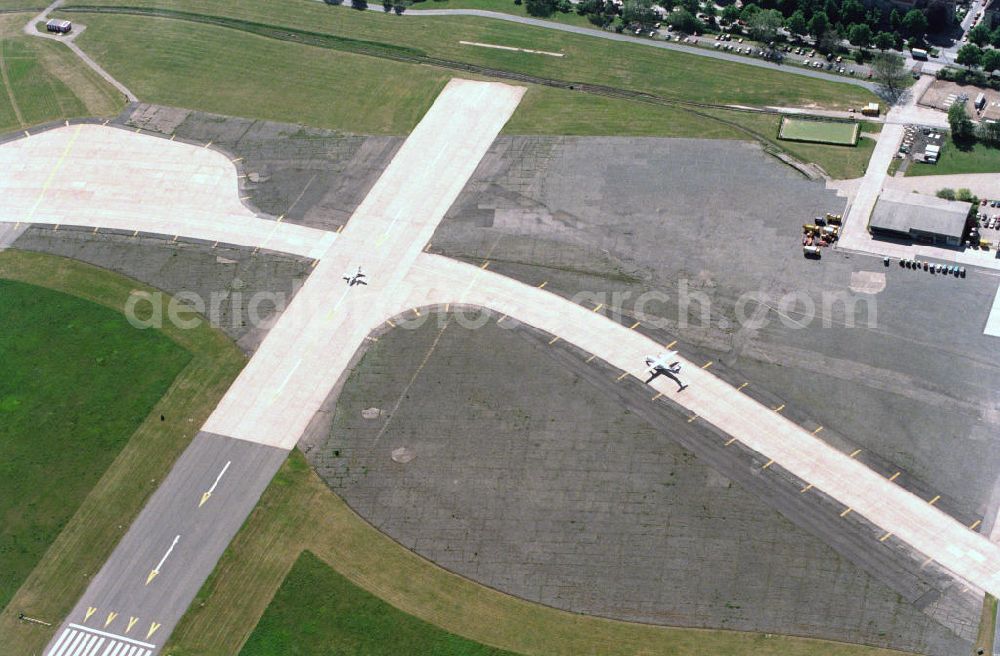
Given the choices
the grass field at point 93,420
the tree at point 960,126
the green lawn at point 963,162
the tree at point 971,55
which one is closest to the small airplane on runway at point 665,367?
the grass field at point 93,420

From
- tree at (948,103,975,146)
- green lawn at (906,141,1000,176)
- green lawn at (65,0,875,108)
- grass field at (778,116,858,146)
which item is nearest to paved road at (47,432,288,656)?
green lawn at (65,0,875,108)

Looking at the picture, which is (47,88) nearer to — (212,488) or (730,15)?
(212,488)

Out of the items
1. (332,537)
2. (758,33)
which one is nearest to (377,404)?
(332,537)

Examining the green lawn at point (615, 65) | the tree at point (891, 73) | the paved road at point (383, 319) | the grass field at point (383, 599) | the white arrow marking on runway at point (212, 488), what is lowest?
the grass field at point (383, 599)

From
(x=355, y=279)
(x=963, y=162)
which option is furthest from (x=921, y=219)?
(x=355, y=279)

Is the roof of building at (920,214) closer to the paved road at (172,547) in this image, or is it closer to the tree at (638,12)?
the tree at (638,12)

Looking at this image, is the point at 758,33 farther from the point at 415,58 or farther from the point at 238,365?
the point at 238,365
